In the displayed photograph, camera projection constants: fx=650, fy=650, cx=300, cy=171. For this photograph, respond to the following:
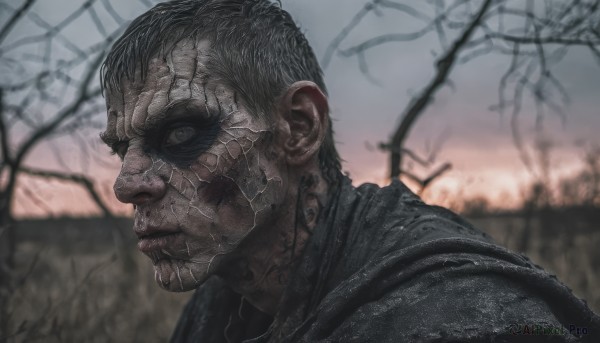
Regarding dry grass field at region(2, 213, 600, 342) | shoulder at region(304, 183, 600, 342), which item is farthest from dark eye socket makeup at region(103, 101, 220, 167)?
dry grass field at region(2, 213, 600, 342)

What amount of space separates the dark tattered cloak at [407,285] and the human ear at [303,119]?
0.25 m

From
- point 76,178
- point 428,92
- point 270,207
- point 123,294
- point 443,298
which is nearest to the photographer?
point 443,298

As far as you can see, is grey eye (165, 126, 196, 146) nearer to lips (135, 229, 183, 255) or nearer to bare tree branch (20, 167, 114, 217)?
lips (135, 229, 183, 255)

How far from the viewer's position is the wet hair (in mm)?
2434

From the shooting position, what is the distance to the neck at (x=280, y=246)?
8.21ft

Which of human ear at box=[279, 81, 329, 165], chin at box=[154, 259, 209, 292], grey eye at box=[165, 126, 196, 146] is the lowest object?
chin at box=[154, 259, 209, 292]

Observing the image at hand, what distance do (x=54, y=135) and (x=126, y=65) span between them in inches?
134

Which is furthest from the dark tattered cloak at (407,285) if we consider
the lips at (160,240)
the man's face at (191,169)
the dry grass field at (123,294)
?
the dry grass field at (123,294)

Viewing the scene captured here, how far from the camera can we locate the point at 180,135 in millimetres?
2357

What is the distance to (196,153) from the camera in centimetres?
233

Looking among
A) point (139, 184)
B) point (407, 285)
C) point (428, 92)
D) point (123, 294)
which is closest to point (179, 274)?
point (139, 184)

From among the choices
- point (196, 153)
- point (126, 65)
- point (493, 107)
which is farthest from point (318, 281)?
point (493, 107)

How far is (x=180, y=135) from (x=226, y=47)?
1.30 feet

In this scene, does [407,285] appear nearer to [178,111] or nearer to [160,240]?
[160,240]
